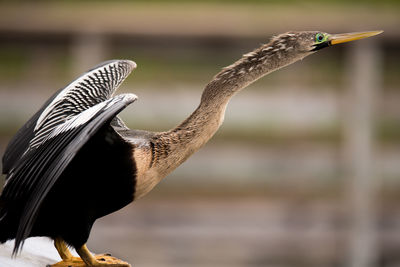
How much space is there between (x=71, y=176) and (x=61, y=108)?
0.27m

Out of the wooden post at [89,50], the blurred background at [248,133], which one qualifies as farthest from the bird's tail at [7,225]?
the wooden post at [89,50]

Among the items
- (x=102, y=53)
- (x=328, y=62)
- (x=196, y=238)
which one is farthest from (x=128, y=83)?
(x=328, y=62)

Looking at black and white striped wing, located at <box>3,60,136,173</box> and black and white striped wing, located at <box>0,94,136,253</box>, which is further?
black and white striped wing, located at <box>3,60,136,173</box>

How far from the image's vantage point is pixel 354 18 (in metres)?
4.39

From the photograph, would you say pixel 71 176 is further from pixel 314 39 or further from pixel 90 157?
pixel 314 39

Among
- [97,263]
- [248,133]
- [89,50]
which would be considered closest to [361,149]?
[248,133]

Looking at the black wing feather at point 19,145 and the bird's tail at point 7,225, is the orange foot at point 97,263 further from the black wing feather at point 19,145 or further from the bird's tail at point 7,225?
the black wing feather at point 19,145

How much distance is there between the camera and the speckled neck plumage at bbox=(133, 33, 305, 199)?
181cm

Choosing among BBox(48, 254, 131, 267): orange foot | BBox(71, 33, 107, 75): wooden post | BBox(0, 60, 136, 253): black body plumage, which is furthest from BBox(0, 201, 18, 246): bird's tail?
BBox(71, 33, 107, 75): wooden post

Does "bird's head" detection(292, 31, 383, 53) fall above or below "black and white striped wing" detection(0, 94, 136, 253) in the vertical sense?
above

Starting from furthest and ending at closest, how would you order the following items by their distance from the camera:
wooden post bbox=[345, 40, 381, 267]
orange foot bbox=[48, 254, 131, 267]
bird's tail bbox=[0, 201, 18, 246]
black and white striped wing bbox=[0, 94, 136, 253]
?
wooden post bbox=[345, 40, 381, 267], orange foot bbox=[48, 254, 131, 267], bird's tail bbox=[0, 201, 18, 246], black and white striped wing bbox=[0, 94, 136, 253]

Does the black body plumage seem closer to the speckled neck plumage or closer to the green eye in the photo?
the speckled neck plumage

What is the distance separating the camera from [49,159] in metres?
1.58

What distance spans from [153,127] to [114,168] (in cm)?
266
